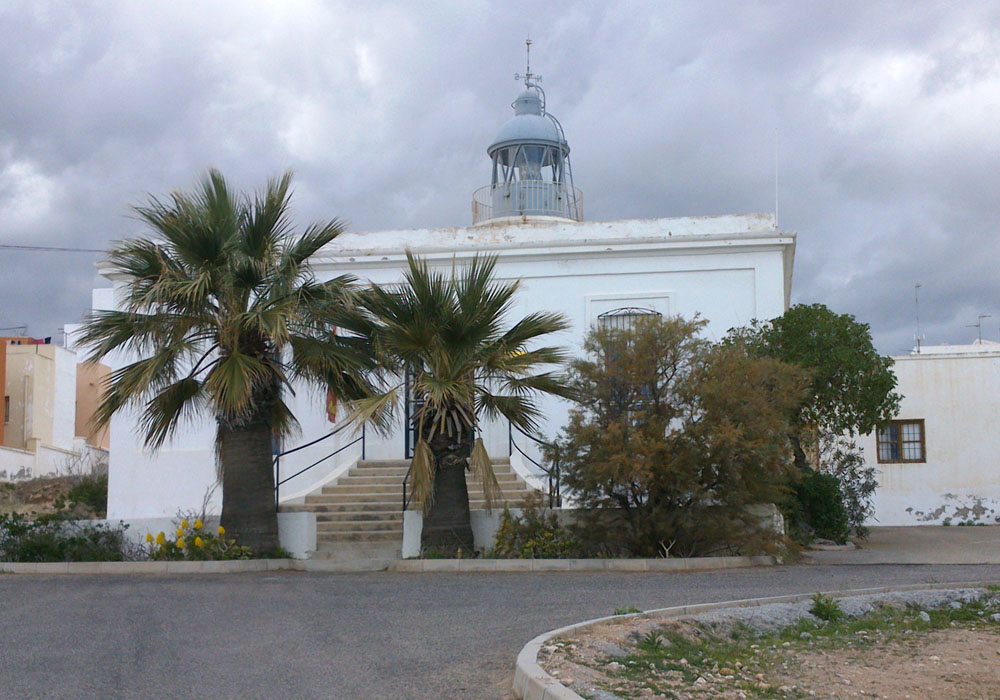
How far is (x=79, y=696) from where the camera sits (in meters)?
6.33

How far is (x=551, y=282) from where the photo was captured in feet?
69.4

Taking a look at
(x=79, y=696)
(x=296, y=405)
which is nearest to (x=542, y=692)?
(x=79, y=696)

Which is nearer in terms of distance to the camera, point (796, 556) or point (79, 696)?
point (79, 696)

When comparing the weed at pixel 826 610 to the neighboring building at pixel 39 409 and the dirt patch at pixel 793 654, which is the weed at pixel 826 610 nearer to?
the dirt patch at pixel 793 654

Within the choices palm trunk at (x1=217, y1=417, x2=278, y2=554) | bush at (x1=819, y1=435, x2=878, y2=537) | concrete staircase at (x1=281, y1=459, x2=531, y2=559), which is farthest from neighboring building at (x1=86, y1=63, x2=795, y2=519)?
palm trunk at (x1=217, y1=417, x2=278, y2=554)

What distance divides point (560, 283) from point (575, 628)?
Result: 1393 centimetres

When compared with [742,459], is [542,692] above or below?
below

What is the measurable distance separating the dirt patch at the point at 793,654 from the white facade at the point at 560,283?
11.8 meters

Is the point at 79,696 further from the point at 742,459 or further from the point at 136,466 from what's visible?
the point at 136,466

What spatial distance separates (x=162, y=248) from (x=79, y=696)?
9.54 m

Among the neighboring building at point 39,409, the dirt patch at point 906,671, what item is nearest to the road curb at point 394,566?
the dirt patch at point 906,671

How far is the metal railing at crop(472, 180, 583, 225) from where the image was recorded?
2577 cm

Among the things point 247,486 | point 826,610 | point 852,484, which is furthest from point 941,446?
point 826,610

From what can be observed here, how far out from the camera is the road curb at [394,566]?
1365cm
